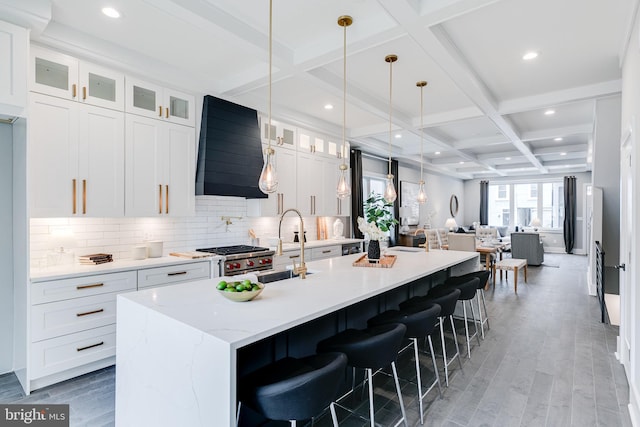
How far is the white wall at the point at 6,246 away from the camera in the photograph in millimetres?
2779

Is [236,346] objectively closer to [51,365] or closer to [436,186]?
[51,365]

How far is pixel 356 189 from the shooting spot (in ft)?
22.6

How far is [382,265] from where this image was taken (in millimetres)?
3051

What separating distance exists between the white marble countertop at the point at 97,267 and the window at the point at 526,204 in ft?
40.2

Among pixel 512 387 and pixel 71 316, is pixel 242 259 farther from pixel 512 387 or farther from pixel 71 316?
pixel 512 387

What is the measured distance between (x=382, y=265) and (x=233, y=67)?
256cm

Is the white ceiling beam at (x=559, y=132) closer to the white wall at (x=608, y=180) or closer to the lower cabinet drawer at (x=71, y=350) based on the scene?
the white wall at (x=608, y=180)

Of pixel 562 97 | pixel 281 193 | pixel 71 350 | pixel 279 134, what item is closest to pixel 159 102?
pixel 279 134

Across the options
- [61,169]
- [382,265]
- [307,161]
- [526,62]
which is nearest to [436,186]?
[307,161]

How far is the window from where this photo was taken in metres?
11.9

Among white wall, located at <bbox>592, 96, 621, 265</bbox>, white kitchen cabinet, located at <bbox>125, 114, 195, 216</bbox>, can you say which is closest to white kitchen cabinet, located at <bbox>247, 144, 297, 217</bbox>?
white kitchen cabinet, located at <bbox>125, 114, 195, 216</bbox>

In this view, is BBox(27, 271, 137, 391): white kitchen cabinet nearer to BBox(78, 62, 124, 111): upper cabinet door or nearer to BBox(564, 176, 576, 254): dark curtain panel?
BBox(78, 62, 124, 111): upper cabinet door

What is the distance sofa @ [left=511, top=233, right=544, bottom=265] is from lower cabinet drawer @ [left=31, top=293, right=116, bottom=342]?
8568 mm

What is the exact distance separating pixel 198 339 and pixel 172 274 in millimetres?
2223
